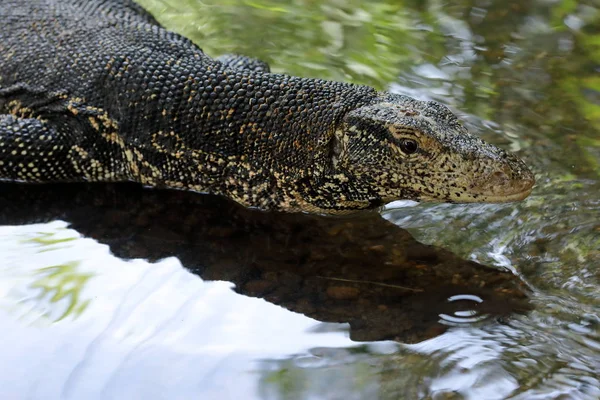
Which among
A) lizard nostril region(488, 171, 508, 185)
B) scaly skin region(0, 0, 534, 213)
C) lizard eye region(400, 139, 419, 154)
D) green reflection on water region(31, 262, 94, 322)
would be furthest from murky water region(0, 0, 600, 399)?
lizard eye region(400, 139, 419, 154)

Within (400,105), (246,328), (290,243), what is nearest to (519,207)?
(400,105)

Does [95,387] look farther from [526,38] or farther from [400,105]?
[526,38]

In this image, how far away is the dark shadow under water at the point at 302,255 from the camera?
464cm

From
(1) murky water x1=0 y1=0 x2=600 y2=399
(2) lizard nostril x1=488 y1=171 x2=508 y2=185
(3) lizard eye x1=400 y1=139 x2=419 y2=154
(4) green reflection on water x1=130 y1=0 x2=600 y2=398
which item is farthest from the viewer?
(3) lizard eye x1=400 y1=139 x2=419 y2=154

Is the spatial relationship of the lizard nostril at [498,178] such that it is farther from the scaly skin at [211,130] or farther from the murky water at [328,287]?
the murky water at [328,287]

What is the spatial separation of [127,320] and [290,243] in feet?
4.58

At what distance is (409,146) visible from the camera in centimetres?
511

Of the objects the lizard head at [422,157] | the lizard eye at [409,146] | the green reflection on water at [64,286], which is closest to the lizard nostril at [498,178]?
the lizard head at [422,157]

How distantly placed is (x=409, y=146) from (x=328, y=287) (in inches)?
43.2

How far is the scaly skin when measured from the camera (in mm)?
5109

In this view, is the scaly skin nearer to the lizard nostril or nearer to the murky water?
the lizard nostril

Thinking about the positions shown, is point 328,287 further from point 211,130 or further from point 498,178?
point 211,130

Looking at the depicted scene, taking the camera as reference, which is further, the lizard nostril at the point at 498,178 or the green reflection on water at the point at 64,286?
the lizard nostril at the point at 498,178

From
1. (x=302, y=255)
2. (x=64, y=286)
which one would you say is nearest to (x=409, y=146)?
(x=302, y=255)
